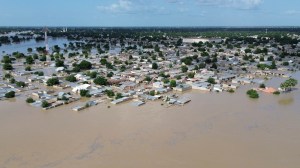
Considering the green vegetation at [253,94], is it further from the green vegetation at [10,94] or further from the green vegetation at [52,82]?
the green vegetation at [10,94]

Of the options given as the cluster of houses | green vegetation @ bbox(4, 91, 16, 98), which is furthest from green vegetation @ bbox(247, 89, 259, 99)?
green vegetation @ bbox(4, 91, 16, 98)

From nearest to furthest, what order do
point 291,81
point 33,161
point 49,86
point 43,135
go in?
1. point 33,161
2. point 43,135
3. point 291,81
4. point 49,86

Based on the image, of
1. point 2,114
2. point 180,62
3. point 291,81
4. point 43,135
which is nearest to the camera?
point 43,135

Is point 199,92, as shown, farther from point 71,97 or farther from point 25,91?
point 25,91

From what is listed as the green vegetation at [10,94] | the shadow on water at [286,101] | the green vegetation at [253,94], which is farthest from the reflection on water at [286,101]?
the green vegetation at [10,94]

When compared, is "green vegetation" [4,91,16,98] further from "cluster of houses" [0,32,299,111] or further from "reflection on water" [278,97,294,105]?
"reflection on water" [278,97,294,105]

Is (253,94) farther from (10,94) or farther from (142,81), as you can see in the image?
(10,94)

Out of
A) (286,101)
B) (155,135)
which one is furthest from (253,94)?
(155,135)

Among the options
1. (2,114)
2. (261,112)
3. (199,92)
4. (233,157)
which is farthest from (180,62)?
(233,157)
